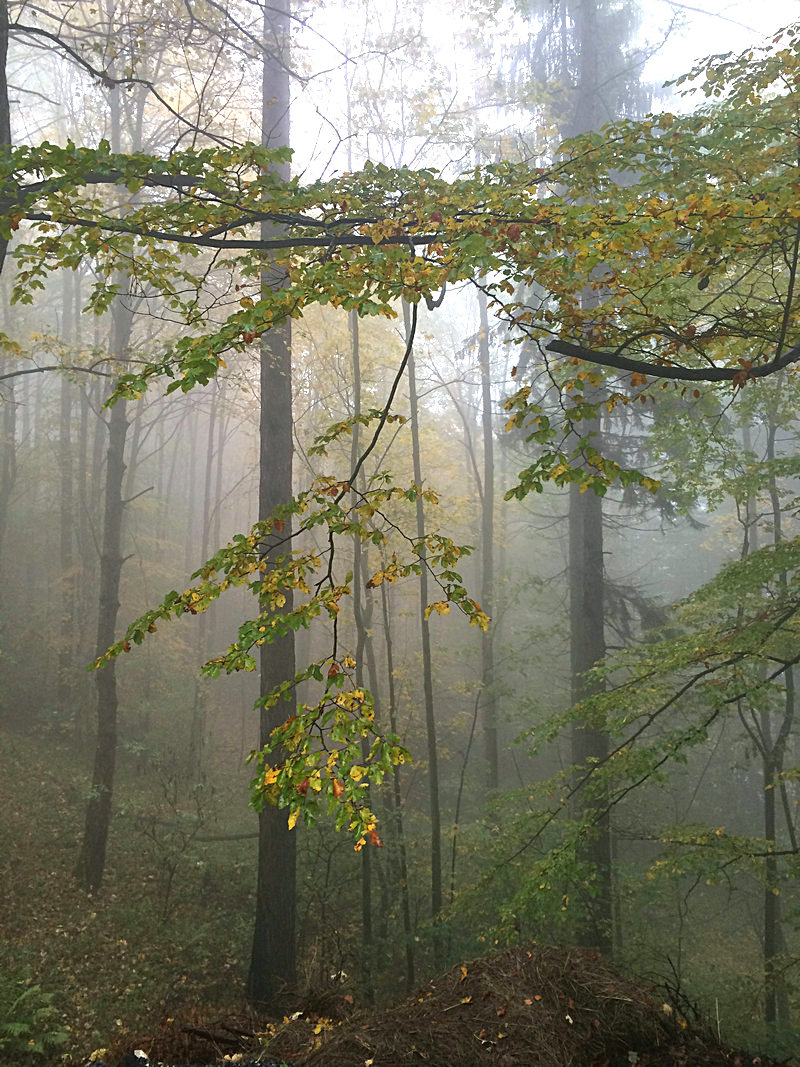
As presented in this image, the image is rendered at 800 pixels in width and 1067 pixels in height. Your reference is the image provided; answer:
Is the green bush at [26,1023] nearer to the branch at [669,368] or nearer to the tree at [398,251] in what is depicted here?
the tree at [398,251]

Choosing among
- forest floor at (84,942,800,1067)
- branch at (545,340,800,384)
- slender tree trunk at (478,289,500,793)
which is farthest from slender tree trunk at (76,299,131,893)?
branch at (545,340,800,384)

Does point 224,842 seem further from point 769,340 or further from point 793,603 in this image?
point 769,340

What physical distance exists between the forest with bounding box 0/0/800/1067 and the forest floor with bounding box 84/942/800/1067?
0.07ft

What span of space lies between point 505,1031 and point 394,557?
7.58ft

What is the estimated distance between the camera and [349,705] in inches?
105

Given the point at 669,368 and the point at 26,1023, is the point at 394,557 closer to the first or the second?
the point at 669,368

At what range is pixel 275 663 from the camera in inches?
290

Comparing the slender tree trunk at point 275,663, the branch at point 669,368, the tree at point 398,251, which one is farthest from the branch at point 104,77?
the branch at point 669,368

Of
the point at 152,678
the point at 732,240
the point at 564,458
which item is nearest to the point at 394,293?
the point at 564,458

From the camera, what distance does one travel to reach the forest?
3.18 metres

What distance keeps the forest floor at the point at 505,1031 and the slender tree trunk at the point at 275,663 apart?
10.9 ft

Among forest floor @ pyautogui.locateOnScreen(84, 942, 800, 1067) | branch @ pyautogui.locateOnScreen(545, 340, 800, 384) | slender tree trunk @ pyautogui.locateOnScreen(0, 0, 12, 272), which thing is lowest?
forest floor @ pyautogui.locateOnScreen(84, 942, 800, 1067)

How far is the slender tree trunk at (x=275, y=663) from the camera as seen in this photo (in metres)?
7.11

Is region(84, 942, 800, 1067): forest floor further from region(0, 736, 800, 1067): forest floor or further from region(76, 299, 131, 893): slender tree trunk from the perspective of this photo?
region(76, 299, 131, 893): slender tree trunk
